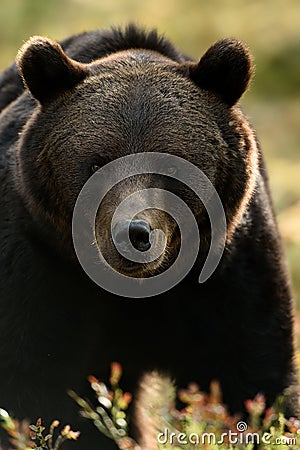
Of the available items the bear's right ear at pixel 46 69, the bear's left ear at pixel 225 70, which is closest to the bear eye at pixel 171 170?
the bear's left ear at pixel 225 70

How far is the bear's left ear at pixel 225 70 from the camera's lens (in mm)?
5926

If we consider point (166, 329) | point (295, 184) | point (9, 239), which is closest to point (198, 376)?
point (166, 329)

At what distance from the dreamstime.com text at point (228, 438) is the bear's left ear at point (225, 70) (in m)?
1.91

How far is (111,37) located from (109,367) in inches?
86.3

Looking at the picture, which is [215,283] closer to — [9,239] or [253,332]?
[253,332]

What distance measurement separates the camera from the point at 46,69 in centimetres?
591

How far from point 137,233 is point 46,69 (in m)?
1.30

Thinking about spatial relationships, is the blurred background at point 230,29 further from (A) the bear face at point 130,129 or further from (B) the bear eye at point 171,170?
(B) the bear eye at point 171,170

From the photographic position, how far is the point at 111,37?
22.6 feet

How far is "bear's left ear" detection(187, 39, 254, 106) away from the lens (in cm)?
593
